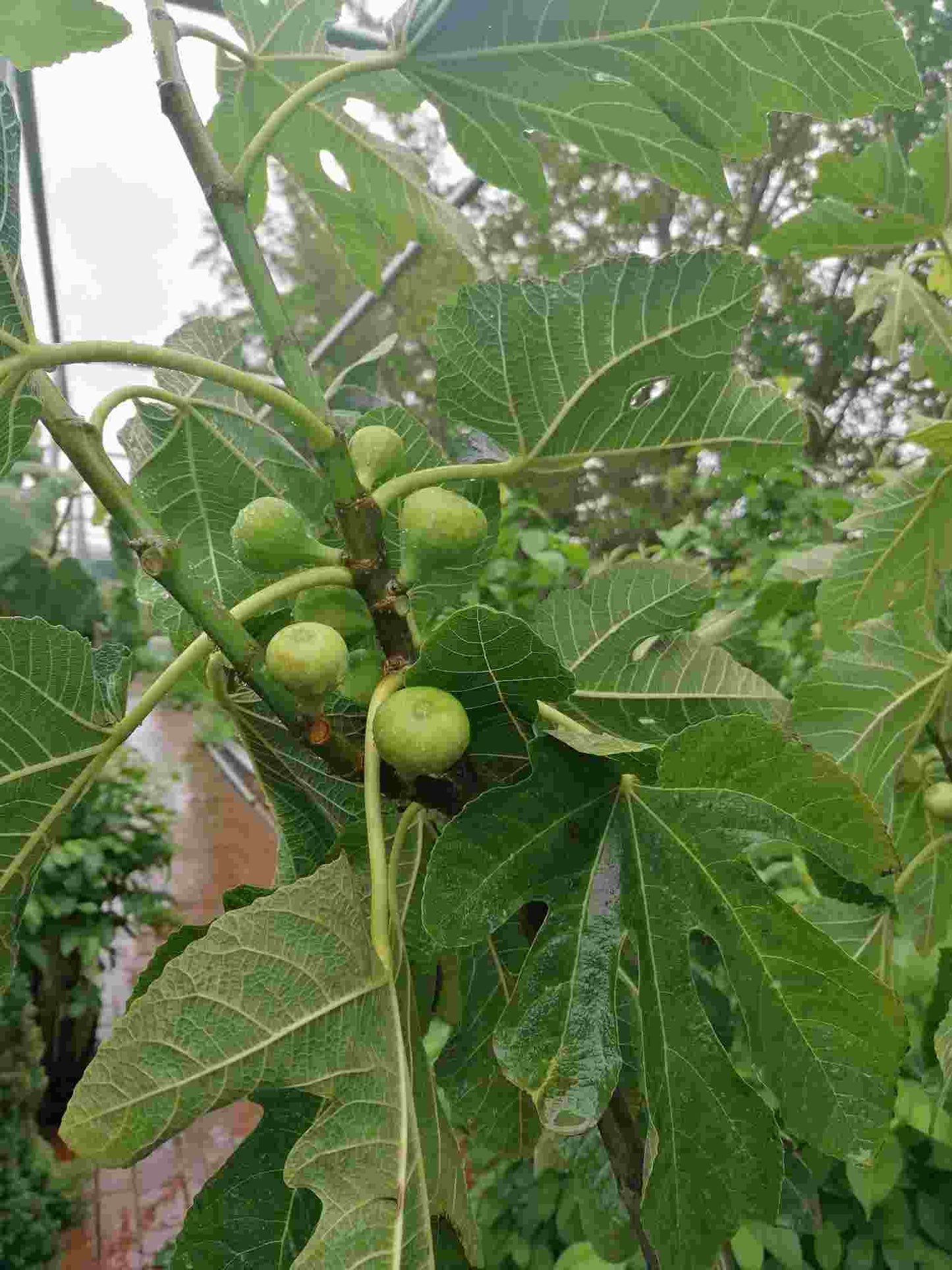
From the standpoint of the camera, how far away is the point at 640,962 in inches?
18.0

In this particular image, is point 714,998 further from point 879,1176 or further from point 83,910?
point 83,910

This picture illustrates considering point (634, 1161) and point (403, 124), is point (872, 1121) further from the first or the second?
point (403, 124)

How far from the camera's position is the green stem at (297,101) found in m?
0.47

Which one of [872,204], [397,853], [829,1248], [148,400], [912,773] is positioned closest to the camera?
[397,853]

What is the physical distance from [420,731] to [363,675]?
108 mm

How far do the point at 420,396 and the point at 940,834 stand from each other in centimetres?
820

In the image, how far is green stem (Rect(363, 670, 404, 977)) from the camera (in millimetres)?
428

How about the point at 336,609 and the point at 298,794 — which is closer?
the point at 336,609

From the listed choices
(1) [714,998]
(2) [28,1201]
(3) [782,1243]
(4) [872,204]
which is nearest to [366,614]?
(1) [714,998]

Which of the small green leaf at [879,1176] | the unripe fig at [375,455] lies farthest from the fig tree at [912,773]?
the unripe fig at [375,455]

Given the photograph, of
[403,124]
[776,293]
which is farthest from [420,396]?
[776,293]

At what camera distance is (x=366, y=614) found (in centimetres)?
48

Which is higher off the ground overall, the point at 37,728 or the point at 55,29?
the point at 55,29

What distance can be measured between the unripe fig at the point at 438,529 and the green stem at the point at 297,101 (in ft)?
0.59
